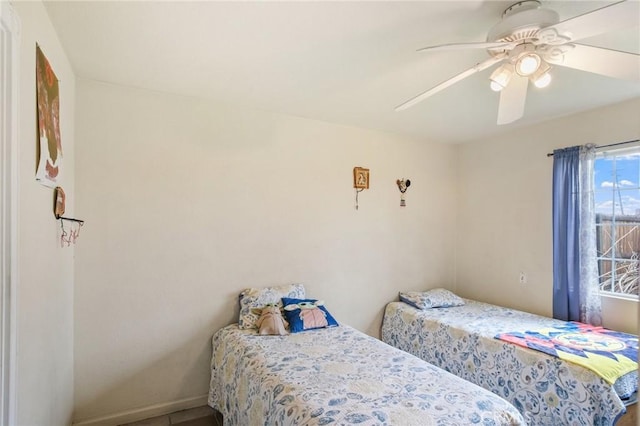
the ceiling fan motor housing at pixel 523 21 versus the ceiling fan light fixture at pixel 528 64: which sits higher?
the ceiling fan motor housing at pixel 523 21

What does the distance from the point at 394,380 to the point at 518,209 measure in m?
2.41

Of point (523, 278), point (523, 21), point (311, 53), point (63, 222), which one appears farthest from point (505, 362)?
point (63, 222)

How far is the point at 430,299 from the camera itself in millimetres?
3436

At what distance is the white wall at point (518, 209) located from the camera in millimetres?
2756

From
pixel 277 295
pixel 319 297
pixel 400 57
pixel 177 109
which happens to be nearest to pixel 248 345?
pixel 277 295

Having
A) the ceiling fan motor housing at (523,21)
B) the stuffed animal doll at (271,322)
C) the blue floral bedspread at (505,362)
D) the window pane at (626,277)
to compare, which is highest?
the ceiling fan motor housing at (523,21)

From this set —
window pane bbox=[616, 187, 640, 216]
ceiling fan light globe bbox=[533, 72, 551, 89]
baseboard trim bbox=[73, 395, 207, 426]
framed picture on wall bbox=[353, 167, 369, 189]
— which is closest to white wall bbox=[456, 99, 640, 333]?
window pane bbox=[616, 187, 640, 216]

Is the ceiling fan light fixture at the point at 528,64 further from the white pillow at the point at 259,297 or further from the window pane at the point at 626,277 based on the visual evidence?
the white pillow at the point at 259,297

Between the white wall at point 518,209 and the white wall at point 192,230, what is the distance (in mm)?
1117

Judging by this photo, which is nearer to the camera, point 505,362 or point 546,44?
point 546,44

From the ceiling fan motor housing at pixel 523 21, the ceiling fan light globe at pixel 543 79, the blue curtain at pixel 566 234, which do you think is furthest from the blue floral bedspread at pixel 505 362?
the ceiling fan motor housing at pixel 523 21

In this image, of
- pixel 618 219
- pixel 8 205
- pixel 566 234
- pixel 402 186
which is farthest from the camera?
pixel 402 186

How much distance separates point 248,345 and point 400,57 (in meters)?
2.02

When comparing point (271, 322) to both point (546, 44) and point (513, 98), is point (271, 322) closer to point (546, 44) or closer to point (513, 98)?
point (513, 98)
